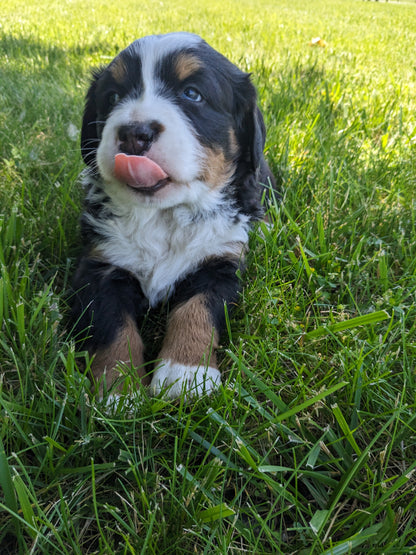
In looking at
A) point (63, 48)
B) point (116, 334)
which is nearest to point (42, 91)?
point (63, 48)

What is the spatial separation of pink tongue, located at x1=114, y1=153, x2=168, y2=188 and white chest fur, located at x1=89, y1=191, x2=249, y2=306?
236 millimetres

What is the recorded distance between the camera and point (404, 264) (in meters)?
2.38

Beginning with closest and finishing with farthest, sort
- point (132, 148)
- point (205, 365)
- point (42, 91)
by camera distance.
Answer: point (205, 365) < point (132, 148) < point (42, 91)

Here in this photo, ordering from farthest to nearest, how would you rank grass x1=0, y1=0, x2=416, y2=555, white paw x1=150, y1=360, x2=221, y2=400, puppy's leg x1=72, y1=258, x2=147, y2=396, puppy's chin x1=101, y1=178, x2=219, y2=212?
puppy's chin x1=101, y1=178, x2=219, y2=212 < puppy's leg x1=72, y1=258, x2=147, y2=396 < white paw x1=150, y1=360, x2=221, y2=400 < grass x1=0, y1=0, x2=416, y2=555

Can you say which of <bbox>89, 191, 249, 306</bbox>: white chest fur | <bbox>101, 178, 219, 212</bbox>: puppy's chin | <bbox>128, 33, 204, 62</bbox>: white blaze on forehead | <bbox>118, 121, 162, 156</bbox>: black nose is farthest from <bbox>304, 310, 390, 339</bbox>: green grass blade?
<bbox>128, 33, 204, 62</bbox>: white blaze on forehead

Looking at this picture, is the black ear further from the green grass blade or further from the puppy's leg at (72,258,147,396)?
the green grass blade

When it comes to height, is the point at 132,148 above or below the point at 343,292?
above

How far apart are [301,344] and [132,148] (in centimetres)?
102

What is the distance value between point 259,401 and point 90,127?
169 centimetres

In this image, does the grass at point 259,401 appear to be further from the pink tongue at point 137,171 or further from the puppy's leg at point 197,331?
the pink tongue at point 137,171

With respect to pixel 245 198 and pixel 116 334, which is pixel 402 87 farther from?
pixel 116 334

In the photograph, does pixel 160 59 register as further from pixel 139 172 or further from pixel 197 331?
pixel 197 331

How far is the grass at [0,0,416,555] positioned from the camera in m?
1.26

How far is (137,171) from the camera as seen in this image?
1.90 meters
